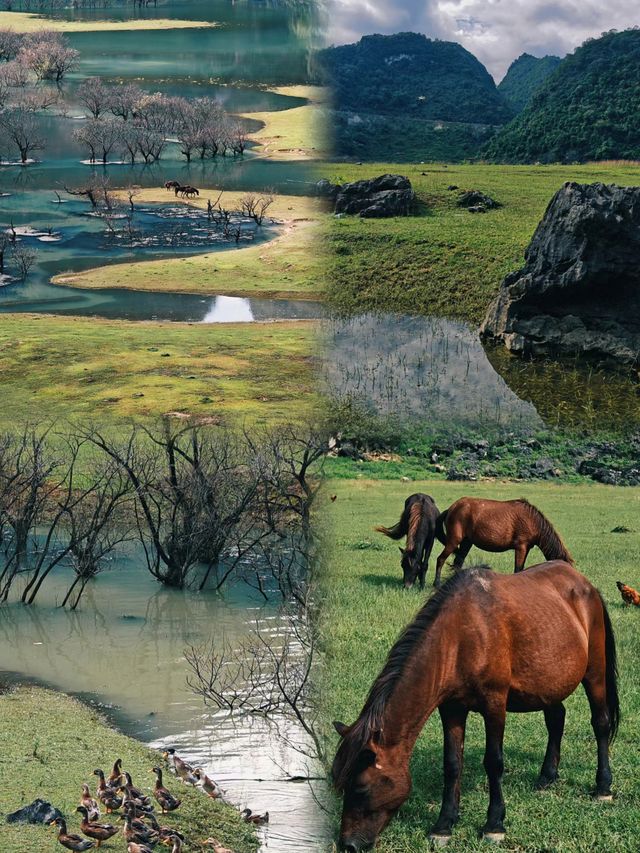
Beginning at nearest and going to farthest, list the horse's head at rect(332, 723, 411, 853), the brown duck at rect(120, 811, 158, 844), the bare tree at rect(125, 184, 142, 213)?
the horse's head at rect(332, 723, 411, 853), the brown duck at rect(120, 811, 158, 844), the bare tree at rect(125, 184, 142, 213)

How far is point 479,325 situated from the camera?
66.2 ft

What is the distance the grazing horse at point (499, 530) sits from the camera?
11.9 m

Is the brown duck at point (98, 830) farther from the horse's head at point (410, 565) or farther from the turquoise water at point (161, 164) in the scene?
the turquoise water at point (161, 164)

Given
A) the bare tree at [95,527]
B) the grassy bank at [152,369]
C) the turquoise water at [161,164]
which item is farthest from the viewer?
the bare tree at [95,527]

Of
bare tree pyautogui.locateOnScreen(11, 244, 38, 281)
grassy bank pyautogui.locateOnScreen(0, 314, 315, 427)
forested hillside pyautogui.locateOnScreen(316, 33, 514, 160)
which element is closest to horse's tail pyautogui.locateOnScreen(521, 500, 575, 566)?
grassy bank pyautogui.locateOnScreen(0, 314, 315, 427)

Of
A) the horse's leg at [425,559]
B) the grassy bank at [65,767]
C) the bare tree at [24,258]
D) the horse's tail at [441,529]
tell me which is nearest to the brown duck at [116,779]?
the grassy bank at [65,767]

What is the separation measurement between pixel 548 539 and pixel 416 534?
2.63m

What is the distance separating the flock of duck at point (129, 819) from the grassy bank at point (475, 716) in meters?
2.82

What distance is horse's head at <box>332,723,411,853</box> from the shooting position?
5.65m

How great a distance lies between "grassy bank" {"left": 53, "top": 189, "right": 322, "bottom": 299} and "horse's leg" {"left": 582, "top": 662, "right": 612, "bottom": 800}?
10257mm

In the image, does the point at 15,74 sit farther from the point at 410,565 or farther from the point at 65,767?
the point at 65,767

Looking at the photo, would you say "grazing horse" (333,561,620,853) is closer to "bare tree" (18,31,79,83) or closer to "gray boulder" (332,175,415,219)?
"gray boulder" (332,175,415,219)

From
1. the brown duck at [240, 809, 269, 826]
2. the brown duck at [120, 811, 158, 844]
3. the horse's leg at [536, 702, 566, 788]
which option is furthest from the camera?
the brown duck at [240, 809, 269, 826]

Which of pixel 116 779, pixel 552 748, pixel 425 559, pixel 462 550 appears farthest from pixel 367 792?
pixel 425 559
